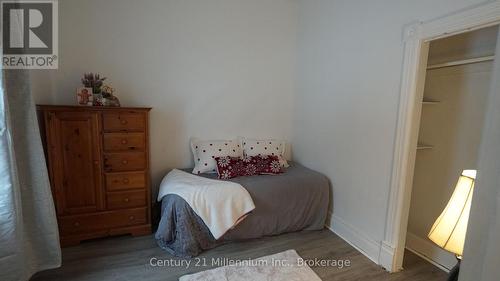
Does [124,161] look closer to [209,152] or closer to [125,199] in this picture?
[125,199]

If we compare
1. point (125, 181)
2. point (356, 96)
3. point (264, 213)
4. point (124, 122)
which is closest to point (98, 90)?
point (124, 122)

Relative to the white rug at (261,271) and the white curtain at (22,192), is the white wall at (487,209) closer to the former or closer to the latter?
the white rug at (261,271)

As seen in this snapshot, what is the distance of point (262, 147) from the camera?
3.25 m

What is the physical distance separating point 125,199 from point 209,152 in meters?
0.99

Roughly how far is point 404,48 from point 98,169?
2782 mm

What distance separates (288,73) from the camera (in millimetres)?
3428

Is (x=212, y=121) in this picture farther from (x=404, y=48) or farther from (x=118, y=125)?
(x=404, y=48)

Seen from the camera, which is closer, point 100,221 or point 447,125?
point 447,125

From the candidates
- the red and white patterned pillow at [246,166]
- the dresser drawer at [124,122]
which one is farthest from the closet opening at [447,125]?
the dresser drawer at [124,122]

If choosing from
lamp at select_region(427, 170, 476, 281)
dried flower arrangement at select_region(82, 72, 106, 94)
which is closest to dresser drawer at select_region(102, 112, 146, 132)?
dried flower arrangement at select_region(82, 72, 106, 94)

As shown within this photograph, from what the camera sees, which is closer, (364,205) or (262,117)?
(364,205)

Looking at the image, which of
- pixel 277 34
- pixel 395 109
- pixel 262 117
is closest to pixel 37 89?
pixel 262 117

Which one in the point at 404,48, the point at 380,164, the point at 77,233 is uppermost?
the point at 404,48

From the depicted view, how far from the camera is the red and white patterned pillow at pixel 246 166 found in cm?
272
